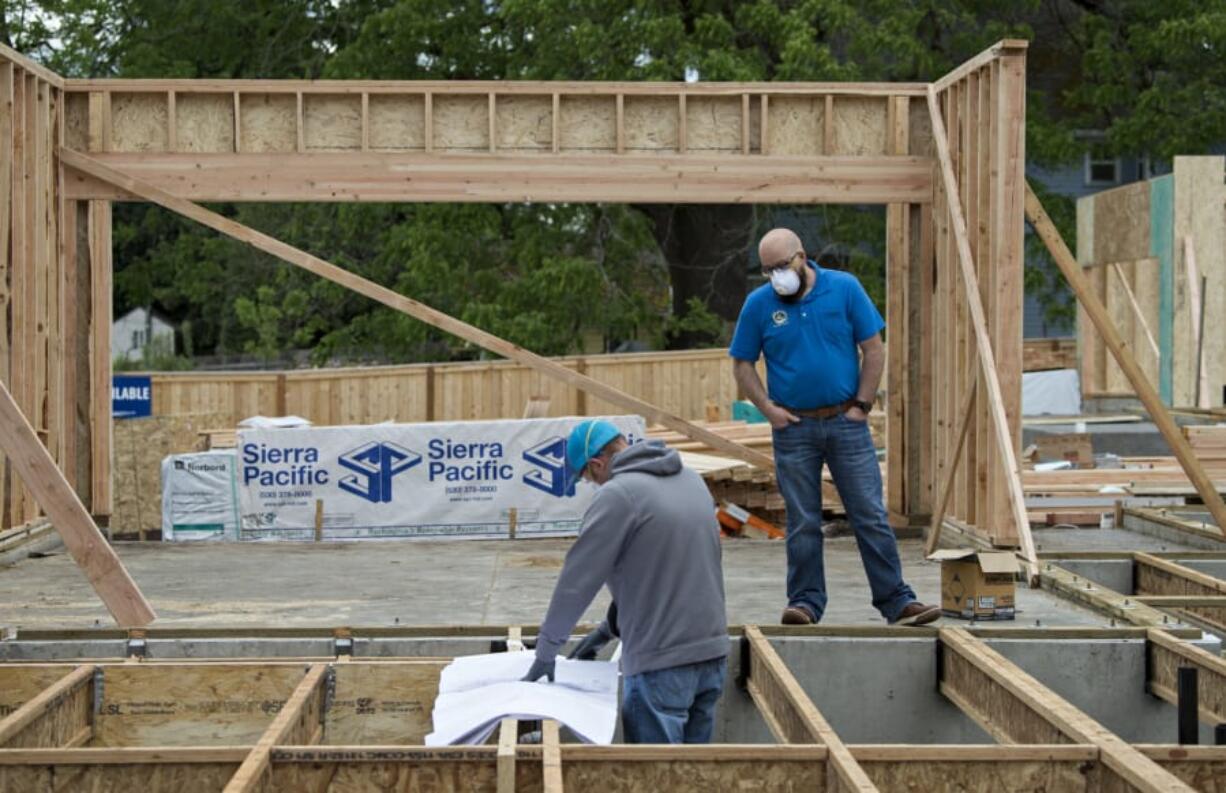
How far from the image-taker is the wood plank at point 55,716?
21.1 feet

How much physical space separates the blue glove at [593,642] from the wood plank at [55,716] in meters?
2.13

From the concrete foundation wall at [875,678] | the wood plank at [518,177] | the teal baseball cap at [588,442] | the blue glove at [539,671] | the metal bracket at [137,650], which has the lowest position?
the concrete foundation wall at [875,678]

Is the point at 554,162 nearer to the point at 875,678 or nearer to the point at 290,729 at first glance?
the point at 875,678

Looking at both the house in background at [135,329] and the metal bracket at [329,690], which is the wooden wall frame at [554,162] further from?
the house in background at [135,329]

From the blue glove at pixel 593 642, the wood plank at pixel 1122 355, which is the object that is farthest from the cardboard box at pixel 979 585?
the wood plank at pixel 1122 355

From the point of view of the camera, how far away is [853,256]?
2988 centimetres

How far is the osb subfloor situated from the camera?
945cm

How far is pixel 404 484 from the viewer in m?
16.3

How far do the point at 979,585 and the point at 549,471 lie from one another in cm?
772

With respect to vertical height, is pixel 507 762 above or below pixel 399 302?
below

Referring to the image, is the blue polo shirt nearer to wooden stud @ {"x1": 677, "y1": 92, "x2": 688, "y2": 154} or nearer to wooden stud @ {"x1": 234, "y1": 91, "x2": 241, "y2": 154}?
wooden stud @ {"x1": 677, "y1": 92, "x2": 688, "y2": 154}

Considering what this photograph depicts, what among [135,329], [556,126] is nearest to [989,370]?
[556,126]

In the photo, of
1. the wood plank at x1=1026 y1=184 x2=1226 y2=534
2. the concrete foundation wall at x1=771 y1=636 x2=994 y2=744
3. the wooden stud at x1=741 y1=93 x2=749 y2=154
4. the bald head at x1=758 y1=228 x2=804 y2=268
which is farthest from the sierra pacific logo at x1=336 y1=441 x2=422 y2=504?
the concrete foundation wall at x1=771 y1=636 x2=994 y2=744

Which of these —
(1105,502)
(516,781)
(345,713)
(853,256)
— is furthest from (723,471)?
(853,256)
